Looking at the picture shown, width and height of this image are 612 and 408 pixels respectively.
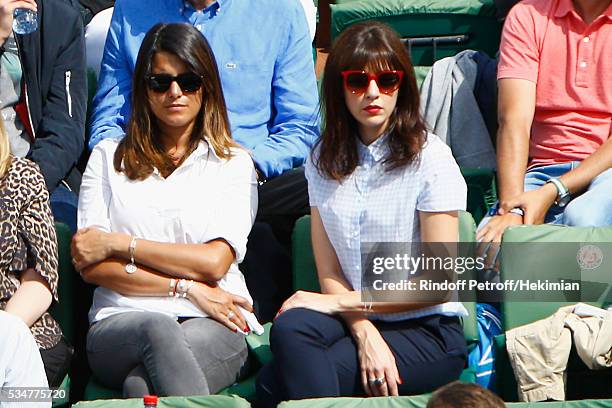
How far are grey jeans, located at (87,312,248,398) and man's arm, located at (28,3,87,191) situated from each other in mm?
899

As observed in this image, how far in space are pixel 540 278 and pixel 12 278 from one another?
1704 mm

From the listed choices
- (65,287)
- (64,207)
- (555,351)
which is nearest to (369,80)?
(555,351)

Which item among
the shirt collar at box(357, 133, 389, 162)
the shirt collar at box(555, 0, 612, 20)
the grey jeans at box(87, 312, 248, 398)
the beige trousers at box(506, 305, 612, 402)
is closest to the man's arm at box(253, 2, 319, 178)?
the shirt collar at box(357, 133, 389, 162)

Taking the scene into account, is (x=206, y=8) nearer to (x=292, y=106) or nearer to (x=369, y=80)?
(x=292, y=106)

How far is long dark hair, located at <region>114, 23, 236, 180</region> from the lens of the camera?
4199mm

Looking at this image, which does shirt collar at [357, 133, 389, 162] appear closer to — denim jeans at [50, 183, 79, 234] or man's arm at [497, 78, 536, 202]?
man's arm at [497, 78, 536, 202]

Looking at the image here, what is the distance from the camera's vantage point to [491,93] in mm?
5047

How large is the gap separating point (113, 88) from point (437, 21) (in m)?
1.59

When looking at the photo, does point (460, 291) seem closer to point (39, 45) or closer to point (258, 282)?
point (258, 282)

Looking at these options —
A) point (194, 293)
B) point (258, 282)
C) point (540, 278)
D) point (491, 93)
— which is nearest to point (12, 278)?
point (194, 293)

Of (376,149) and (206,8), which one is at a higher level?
(206,8)

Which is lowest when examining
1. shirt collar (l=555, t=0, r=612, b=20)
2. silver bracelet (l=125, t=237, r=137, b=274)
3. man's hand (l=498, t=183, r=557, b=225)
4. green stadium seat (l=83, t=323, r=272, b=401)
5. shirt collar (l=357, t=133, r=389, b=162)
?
green stadium seat (l=83, t=323, r=272, b=401)

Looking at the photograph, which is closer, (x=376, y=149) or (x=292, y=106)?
(x=376, y=149)

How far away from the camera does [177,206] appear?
412 centimetres
